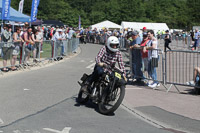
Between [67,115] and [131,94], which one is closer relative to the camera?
[67,115]

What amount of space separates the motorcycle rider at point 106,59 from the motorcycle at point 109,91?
0.10m

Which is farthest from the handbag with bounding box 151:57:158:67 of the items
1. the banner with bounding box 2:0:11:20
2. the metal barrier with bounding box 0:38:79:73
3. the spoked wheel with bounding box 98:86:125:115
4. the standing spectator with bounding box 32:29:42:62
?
the banner with bounding box 2:0:11:20

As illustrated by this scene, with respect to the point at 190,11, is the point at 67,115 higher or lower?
lower

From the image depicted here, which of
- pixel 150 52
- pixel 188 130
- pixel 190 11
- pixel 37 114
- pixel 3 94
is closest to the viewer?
pixel 188 130

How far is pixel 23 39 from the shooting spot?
52.0ft

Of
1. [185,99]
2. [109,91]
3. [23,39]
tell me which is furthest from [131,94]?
[23,39]

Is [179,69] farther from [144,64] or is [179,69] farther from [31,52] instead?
[31,52]

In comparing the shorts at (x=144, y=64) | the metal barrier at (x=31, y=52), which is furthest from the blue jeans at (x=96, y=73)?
the metal barrier at (x=31, y=52)

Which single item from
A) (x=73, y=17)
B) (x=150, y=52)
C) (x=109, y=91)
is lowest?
(x=109, y=91)

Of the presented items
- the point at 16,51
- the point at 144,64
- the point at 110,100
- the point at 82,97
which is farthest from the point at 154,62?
the point at 16,51

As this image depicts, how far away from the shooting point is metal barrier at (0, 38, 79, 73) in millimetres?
13812

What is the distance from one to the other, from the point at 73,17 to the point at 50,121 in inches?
4075

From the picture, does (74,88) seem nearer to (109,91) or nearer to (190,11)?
(109,91)

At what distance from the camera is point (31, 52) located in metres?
16.0
